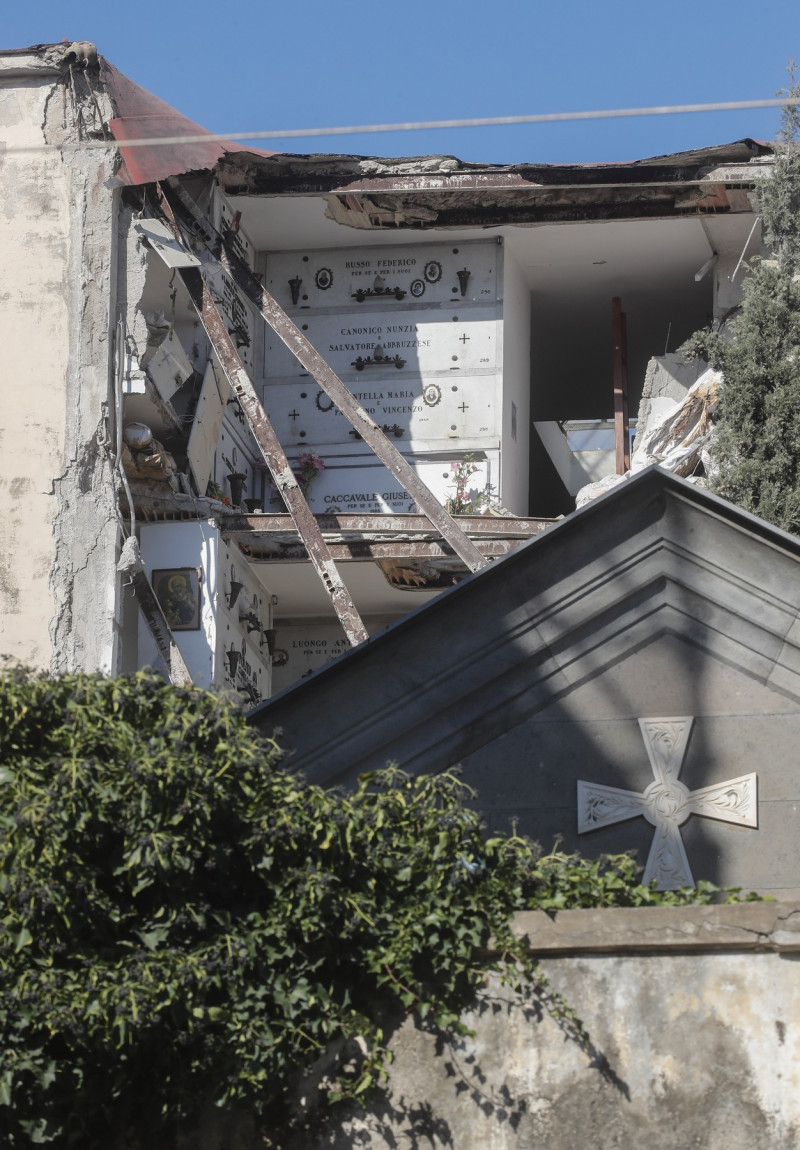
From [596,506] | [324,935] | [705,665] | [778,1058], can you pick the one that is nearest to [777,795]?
[705,665]

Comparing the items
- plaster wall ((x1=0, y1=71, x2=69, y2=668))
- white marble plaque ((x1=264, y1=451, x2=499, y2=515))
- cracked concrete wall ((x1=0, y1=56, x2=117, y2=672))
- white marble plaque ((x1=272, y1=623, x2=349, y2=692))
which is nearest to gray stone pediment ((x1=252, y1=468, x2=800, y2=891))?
cracked concrete wall ((x1=0, y1=56, x2=117, y2=672))

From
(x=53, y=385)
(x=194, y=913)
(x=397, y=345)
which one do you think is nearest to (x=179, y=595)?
(x=53, y=385)

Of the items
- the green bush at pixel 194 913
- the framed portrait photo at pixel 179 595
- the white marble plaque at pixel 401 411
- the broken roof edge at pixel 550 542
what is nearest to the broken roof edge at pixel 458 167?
the white marble plaque at pixel 401 411

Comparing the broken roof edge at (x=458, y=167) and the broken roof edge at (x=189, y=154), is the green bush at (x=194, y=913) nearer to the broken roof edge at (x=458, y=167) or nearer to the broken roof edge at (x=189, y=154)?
the broken roof edge at (x=189, y=154)

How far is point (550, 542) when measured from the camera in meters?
10.7

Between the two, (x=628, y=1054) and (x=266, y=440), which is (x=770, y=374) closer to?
(x=266, y=440)

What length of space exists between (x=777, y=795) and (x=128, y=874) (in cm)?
524

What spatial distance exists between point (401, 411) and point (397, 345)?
88 centimetres

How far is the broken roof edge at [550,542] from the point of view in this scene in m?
10.3

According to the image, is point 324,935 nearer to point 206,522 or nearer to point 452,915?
point 452,915

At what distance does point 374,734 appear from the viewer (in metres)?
10.4

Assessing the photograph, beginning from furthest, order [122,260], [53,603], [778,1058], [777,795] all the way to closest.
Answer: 1. [122,260]
2. [53,603]
3. [777,795]
4. [778,1058]

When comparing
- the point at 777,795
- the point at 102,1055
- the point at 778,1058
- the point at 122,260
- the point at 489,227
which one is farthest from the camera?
the point at 489,227

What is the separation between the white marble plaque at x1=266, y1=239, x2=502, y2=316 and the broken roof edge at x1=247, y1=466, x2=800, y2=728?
30.8ft
